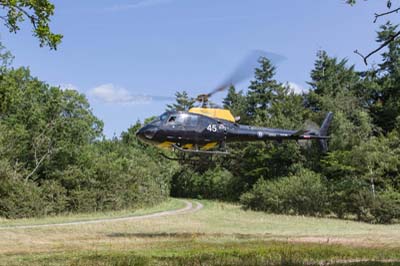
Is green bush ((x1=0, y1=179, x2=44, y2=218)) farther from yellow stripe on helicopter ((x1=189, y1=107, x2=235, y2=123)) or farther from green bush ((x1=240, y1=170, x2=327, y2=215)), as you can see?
green bush ((x1=240, y1=170, x2=327, y2=215))

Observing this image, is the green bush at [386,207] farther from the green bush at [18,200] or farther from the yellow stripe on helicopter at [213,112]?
the green bush at [18,200]

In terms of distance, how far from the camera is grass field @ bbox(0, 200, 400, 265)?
1220 cm

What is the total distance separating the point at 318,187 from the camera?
147ft

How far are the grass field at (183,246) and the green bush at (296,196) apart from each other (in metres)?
9.83

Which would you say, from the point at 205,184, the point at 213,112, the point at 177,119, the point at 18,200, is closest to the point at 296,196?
the point at 213,112

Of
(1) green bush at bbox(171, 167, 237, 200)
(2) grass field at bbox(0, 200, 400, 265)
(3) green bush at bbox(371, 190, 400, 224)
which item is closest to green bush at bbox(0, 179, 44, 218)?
(2) grass field at bbox(0, 200, 400, 265)

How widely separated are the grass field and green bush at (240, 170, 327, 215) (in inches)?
387

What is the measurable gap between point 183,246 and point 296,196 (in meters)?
29.4

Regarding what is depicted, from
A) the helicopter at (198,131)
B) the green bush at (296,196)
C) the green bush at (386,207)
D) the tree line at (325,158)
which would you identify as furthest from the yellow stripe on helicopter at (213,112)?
the green bush at (296,196)

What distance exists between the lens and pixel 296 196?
45656 mm

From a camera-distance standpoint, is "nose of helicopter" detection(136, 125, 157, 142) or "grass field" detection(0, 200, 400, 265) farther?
Result: "nose of helicopter" detection(136, 125, 157, 142)

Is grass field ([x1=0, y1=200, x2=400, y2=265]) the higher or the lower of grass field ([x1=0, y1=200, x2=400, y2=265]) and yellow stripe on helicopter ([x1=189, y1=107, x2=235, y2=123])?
the lower

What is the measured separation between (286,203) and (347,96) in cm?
2182

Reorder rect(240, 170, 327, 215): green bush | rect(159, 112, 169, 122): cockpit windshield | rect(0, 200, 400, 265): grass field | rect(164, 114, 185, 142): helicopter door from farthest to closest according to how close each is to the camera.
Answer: rect(240, 170, 327, 215): green bush → rect(159, 112, 169, 122): cockpit windshield → rect(164, 114, 185, 142): helicopter door → rect(0, 200, 400, 265): grass field
